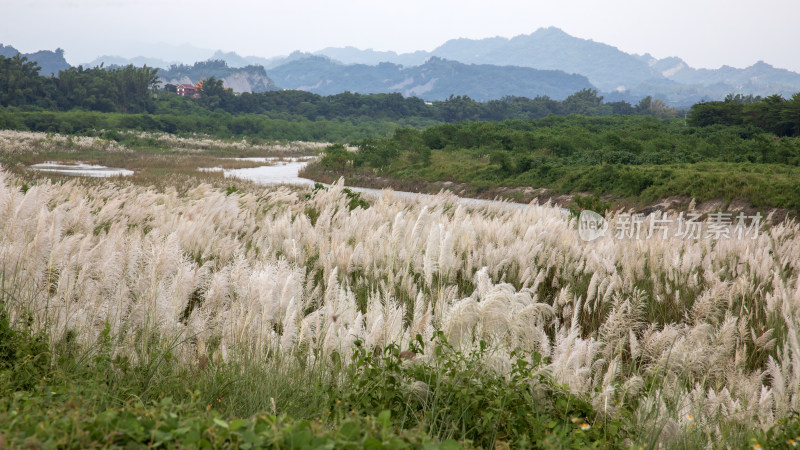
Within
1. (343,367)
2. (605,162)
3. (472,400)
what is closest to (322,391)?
(343,367)

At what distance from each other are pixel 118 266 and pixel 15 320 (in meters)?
0.65

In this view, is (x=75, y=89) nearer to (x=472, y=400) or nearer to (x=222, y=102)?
(x=222, y=102)

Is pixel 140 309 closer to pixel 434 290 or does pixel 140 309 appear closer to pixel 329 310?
pixel 329 310

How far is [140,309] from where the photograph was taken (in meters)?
3.18

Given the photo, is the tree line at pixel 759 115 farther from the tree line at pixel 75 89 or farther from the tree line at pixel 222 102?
the tree line at pixel 75 89

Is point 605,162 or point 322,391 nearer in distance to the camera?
point 322,391

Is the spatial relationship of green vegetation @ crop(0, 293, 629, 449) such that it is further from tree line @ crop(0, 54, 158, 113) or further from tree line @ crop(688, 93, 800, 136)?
tree line @ crop(0, 54, 158, 113)

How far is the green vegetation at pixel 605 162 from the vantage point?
1914cm

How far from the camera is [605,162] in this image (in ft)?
87.6

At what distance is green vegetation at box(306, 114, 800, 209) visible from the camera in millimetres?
19141

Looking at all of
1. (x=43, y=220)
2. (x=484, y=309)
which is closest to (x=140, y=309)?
(x=43, y=220)

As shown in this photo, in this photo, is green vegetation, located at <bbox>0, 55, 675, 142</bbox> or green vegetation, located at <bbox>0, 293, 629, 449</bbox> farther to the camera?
green vegetation, located at <bbox>0, 55, 675, 142</bbox>

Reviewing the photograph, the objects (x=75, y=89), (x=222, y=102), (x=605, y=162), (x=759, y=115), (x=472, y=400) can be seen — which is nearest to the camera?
(x=472, y=400)

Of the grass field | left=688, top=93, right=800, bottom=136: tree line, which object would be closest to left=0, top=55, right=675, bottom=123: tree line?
left=688, top=93, right=800, bottom=136: tree line
